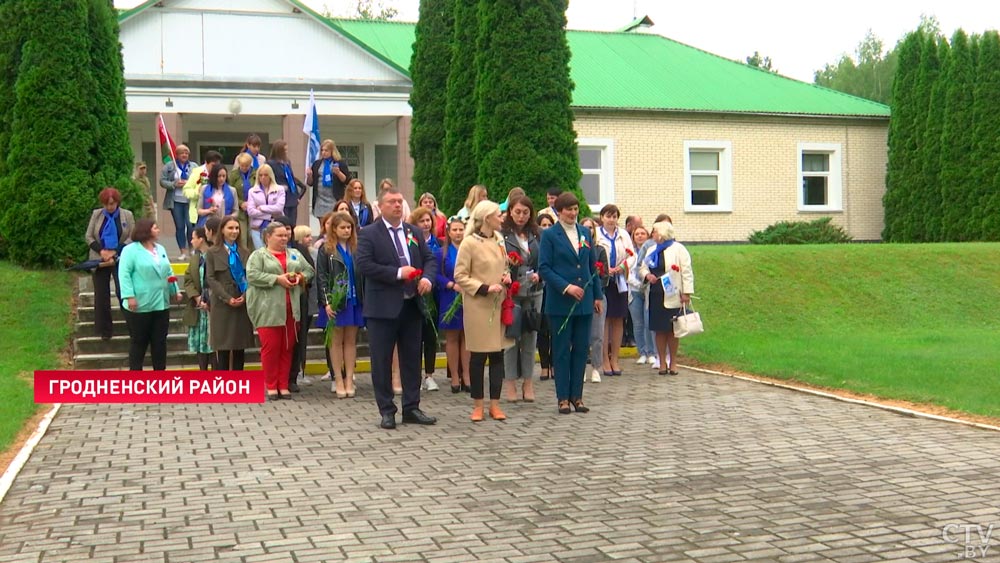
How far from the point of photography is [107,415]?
10.8 meters

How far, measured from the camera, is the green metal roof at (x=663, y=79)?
103ft

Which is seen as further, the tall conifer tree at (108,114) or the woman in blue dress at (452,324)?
the tall conifer tree at (108,114)

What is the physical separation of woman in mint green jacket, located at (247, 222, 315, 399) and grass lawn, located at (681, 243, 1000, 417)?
18.2 feet

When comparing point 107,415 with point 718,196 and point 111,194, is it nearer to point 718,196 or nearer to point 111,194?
point 111,194

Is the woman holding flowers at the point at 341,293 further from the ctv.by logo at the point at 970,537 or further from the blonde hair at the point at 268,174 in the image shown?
the ctv.by logo at the point at 970,537

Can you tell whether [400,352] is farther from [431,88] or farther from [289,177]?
[431,88]

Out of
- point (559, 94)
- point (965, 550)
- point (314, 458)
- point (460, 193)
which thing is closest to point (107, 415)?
point (314, 458)

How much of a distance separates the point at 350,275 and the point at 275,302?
2.78 ft

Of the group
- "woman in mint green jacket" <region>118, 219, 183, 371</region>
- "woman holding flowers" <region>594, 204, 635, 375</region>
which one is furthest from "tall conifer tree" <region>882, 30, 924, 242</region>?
"woman in mint green jacket" <region>118, 219, 183, 371</region>

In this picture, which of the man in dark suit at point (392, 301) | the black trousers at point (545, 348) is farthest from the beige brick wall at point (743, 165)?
the man in dark suit at point (392, 301)

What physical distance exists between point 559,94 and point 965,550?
1465 centimetres

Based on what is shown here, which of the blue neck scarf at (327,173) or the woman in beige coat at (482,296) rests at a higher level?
the blue neck scarf at (327,173)

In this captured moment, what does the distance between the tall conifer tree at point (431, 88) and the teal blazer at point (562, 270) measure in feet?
47.4

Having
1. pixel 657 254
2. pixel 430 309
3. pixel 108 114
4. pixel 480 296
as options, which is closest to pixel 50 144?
pixel 108 114
